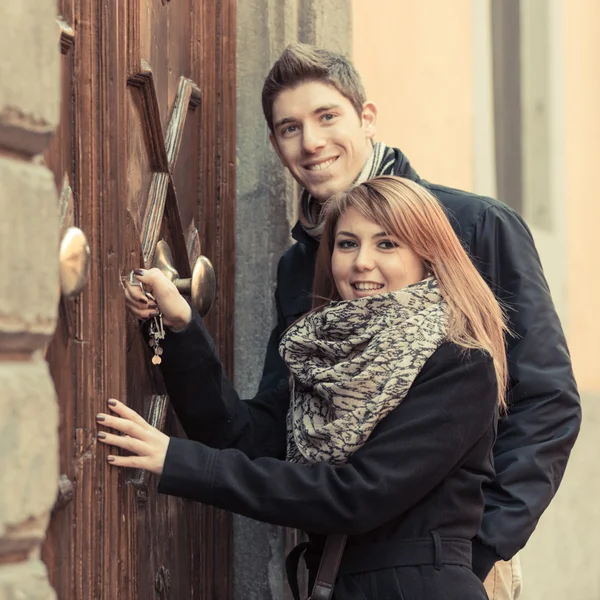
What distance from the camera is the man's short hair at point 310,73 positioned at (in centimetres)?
275

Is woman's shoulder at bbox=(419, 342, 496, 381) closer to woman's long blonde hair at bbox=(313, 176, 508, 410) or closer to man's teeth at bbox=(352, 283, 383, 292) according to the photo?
woman's long blonde hair at bbox=(313, 176, 508, 410)

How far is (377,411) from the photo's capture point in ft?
6.79

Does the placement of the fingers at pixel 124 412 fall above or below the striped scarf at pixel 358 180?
below

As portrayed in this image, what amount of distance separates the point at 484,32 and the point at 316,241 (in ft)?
5.30

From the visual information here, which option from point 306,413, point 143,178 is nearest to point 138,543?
point 306,413

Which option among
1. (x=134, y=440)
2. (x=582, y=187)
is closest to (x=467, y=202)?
(x=134, y=440)

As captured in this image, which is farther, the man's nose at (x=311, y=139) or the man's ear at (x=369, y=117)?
the man's ear at (x=369, y=117)

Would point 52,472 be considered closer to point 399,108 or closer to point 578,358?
point 399,108

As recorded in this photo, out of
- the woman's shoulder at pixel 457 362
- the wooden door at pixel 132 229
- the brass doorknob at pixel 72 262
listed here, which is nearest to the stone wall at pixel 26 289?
the brass doorknob at pixel 72 262

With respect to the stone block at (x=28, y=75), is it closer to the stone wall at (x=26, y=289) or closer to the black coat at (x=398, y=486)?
the stone wall at (x=26, y=289)

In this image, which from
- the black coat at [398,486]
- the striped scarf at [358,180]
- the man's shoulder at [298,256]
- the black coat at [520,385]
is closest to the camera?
the black coat at [398,486]

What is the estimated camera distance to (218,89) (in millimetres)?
2926

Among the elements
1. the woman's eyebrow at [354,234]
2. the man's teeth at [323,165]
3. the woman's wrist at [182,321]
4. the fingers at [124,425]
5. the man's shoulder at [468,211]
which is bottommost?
the fingers at [124,425]

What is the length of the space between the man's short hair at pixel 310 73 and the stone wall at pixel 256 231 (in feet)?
0.76
